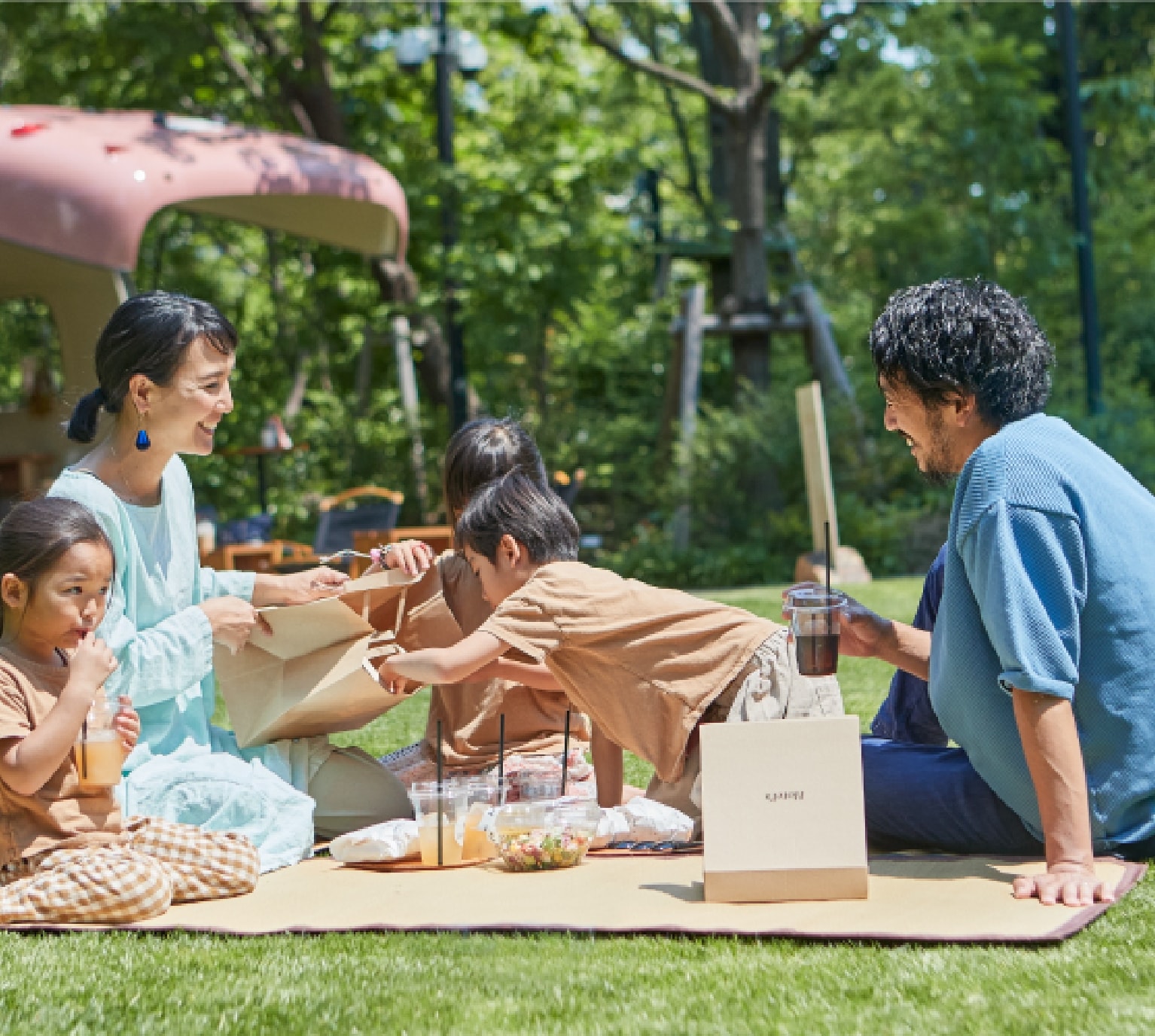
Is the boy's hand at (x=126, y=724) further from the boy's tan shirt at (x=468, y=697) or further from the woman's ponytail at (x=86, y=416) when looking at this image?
the boy's tan shirt at (x=468, y=697)

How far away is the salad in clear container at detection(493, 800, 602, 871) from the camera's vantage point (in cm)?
402

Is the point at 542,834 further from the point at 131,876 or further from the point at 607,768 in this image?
the point at 131,876

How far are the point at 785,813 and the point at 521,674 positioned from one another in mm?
1157

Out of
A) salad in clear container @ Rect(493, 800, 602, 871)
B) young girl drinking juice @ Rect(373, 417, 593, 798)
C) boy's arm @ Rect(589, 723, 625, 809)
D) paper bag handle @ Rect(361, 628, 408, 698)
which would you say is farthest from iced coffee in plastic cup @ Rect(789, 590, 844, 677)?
paper bag handle @ Rect(361, 628, 408, 698)

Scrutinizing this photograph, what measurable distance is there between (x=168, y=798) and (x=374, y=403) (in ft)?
46.0

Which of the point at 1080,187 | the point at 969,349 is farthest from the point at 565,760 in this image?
the point at 1080,187

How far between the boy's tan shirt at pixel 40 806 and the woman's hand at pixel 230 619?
52 cm

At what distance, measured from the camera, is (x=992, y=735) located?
361cm

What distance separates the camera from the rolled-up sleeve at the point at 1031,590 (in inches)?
131

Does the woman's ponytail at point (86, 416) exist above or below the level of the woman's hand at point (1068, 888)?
above

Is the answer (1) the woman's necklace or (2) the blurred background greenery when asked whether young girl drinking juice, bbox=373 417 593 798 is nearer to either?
(1) the woman's necklace

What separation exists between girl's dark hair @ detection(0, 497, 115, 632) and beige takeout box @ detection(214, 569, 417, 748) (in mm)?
689

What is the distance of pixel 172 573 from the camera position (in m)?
4.48

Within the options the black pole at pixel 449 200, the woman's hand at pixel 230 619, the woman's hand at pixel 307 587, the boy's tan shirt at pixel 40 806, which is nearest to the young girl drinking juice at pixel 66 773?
the boy's tan shirt at pixel 40 806
